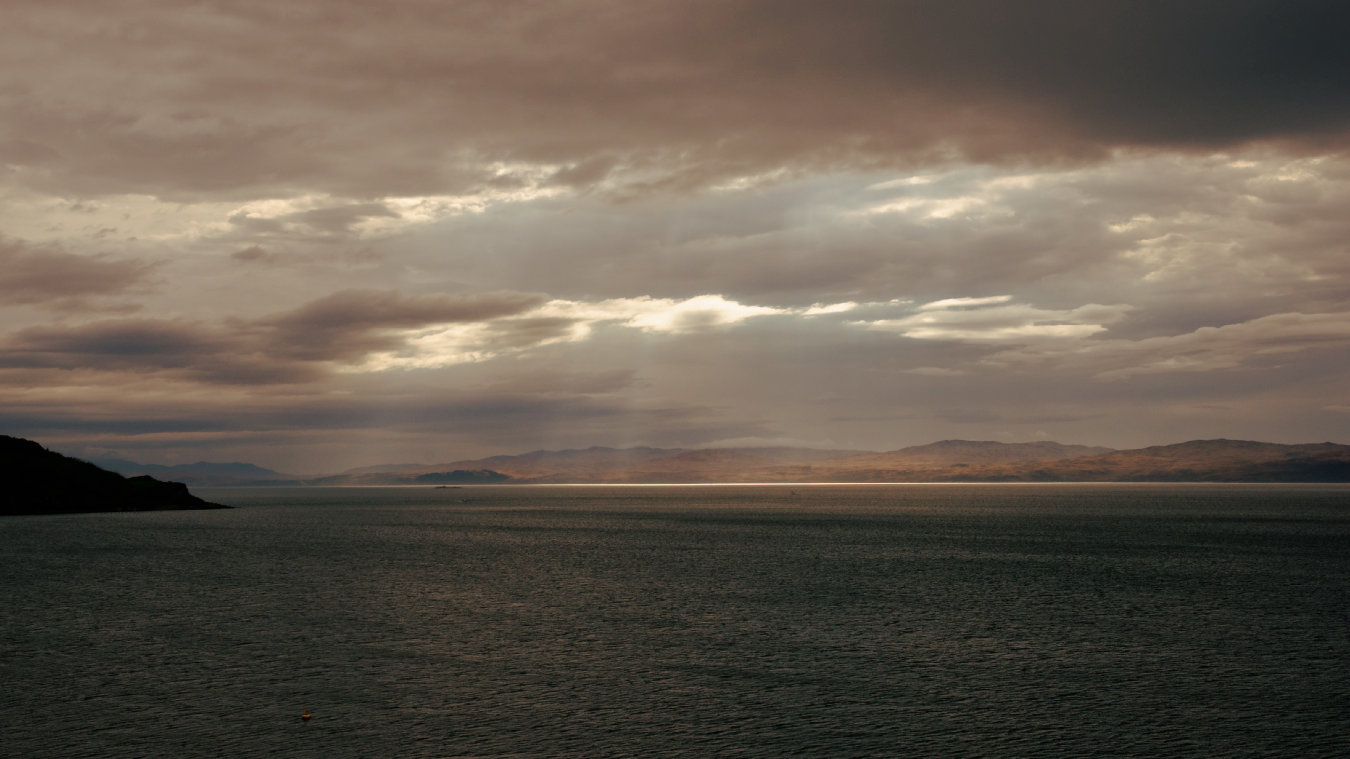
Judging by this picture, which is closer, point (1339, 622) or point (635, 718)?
point (635, 718)

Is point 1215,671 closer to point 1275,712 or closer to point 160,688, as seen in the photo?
point 1275,712

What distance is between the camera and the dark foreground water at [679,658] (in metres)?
30.0

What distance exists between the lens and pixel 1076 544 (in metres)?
118

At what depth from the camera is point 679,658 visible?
139ft

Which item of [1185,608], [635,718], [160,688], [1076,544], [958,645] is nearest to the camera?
[635,718]

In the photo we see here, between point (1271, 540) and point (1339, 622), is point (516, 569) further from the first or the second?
point (1271, 540)

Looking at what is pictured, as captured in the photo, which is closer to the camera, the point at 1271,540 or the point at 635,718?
the point at 635,718

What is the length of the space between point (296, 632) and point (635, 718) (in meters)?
26.0

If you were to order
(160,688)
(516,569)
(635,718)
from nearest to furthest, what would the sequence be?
1. (635,718)
2. (160,688)
3. (516,569)

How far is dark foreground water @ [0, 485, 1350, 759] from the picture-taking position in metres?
30.0

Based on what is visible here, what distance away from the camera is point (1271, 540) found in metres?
121

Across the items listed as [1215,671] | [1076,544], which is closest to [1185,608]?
[1215,671]

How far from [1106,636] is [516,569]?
53.2 m

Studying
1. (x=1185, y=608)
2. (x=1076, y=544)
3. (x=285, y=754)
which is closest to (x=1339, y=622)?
(x=1185, y=608)
